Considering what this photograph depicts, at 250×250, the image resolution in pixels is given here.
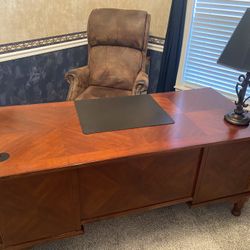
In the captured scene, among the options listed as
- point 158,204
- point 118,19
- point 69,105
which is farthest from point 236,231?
point 118,19

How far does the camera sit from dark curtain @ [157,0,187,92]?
7.68ft

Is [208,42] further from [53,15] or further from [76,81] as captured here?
[53,15]

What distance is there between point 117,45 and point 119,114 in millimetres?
1160

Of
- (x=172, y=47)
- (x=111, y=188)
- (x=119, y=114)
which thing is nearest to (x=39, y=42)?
(x=172, y=47)

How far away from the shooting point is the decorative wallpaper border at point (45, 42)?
87.4 inches

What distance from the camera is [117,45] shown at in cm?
249

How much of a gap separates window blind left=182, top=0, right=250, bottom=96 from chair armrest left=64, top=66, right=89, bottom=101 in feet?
3.36

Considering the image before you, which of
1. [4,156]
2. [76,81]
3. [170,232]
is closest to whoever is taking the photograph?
[4,156]

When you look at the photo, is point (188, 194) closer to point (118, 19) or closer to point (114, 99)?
point (114, 99)

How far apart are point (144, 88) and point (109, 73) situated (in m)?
0.47

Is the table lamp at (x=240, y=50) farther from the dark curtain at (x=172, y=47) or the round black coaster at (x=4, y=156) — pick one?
the round black coaster at (x=4, y=156)

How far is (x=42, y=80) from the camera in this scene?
8.63ft

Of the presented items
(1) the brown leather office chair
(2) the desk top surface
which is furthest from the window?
(2) the desk top surface

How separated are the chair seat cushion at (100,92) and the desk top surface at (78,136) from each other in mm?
660
